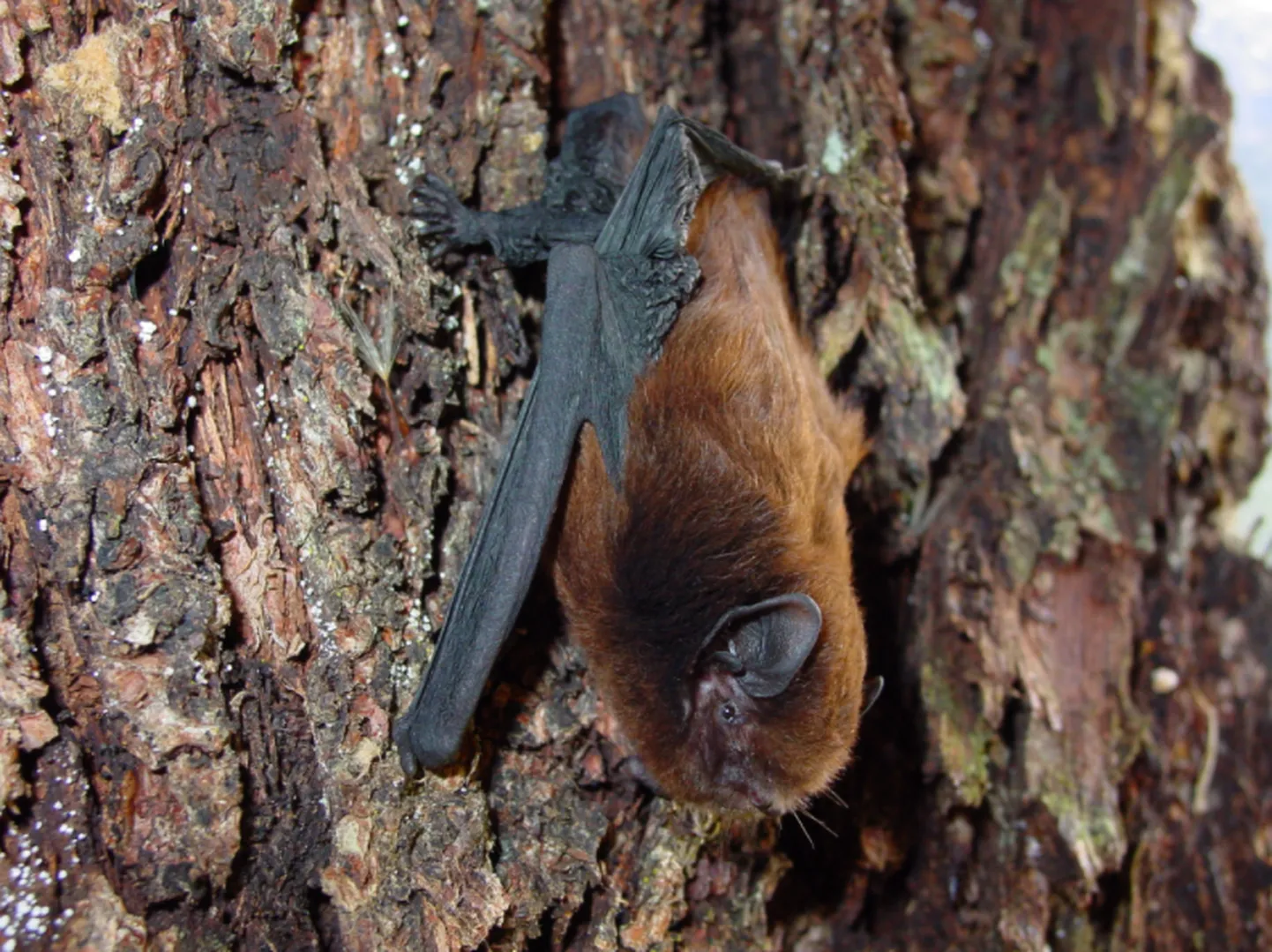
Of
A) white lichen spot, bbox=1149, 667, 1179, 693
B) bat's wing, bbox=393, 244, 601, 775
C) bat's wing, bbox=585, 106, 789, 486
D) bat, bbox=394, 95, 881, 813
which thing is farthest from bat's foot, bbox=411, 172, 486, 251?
white lichen spot, bbox=1149, 667, 1179, 693

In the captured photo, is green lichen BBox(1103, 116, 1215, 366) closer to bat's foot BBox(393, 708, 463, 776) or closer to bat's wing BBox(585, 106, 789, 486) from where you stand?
bat's wing BBox(585, 106, 789, 486)

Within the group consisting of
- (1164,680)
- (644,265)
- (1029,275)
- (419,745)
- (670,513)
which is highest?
(644,265)

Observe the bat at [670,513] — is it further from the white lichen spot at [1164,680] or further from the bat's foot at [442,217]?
the white lichen spot at [1164,680]

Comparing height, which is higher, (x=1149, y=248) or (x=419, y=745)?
(x=1149, y=248)

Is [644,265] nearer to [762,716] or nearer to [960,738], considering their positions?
[762,716]

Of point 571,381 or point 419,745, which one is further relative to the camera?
point 571,381

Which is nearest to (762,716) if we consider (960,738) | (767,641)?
(767,641)

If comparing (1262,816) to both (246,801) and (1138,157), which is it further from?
(246,801)
